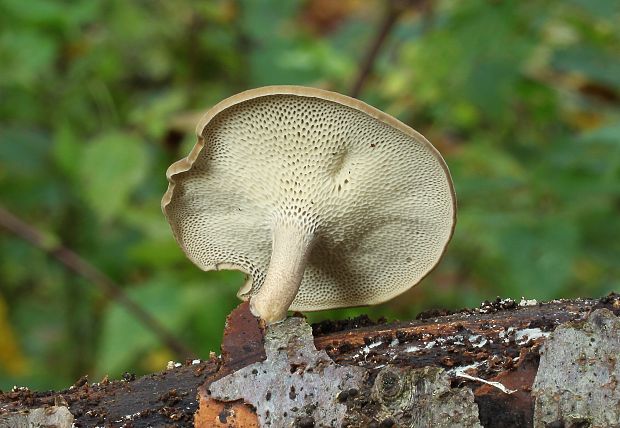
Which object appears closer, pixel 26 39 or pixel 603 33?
pixel 26 39

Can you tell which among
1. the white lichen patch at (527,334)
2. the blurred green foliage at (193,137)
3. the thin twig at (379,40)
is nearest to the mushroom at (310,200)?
the white lichen patch at (527,334)

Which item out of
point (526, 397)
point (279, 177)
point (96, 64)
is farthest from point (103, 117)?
point (526, 397)

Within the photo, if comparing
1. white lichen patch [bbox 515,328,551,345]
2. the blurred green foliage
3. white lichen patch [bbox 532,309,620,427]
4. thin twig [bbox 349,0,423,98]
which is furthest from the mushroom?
thin twig [bbox 349,0,423,98]

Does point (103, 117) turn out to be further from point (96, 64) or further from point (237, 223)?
point (237, 223)

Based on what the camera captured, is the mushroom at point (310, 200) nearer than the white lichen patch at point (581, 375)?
No

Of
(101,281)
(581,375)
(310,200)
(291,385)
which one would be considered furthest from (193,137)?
(581,375)

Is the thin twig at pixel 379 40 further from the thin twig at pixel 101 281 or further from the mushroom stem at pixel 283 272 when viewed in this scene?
the mushroom stem at pixel 283 272
